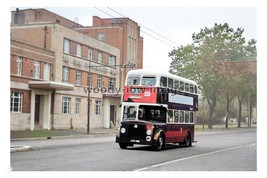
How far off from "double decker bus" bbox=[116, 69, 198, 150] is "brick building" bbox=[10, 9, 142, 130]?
2.48 feet

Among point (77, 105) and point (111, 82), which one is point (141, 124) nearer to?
point (111, 82)

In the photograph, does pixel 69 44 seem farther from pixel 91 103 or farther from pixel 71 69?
pixel 91 103

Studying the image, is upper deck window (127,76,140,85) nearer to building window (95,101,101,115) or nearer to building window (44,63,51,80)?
building window (95,101,101,115)

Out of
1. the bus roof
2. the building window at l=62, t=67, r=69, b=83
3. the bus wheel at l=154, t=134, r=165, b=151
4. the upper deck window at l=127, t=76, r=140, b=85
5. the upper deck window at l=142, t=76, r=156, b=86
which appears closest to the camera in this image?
the bus roof

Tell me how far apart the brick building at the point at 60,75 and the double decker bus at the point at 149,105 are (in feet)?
2.48

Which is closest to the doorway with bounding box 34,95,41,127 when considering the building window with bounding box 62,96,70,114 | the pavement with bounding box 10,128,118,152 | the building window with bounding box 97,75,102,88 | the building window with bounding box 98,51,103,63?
the pavement with bounding box 10,128,118,152

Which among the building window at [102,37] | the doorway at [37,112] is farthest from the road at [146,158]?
the building window at [102,37]

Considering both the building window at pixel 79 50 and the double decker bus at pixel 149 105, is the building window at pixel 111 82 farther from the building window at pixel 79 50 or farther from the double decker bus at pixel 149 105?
the building window at pixel 79 50

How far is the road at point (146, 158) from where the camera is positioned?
15023mm

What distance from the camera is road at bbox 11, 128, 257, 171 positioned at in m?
15.0
